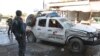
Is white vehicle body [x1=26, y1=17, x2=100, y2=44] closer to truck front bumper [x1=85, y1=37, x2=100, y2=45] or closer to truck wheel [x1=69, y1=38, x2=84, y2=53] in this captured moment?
truck front bumper [x1=85, y1=37, x2=100, y2=45]

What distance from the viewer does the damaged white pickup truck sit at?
11.3 m

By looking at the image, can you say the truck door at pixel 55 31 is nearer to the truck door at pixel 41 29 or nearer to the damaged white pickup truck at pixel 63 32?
the damaged white pickup truck at pixel 63 32

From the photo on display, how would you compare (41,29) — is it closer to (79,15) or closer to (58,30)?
(58,30)

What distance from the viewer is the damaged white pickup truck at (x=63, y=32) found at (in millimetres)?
11336

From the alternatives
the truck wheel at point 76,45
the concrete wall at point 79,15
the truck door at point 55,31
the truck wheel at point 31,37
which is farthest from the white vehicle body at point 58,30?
the concrete wall at point 79,15

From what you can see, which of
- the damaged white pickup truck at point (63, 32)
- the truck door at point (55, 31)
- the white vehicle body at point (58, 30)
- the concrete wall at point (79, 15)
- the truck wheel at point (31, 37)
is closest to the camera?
the damaged white pickup truck at point (63, 32)

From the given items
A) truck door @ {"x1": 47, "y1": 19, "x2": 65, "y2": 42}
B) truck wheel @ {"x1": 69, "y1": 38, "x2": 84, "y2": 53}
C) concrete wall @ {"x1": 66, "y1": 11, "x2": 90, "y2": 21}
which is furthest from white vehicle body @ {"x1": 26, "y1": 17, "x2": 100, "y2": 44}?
concrete wall @ {"x1": 66, "y1": 11, "x2": 90, "y2": 21}

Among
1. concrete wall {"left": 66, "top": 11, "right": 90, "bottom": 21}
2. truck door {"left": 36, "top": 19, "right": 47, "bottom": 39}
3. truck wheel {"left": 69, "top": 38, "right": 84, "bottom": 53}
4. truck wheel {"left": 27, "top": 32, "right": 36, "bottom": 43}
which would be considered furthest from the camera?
concrete wall {"left": 66, "top": 11, "right": 90, "bottom": 21}

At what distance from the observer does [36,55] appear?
10.1 meters

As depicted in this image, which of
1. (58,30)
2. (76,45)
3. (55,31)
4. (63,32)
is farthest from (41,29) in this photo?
(76,45)

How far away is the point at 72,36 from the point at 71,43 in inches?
14.1

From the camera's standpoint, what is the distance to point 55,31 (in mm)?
12445

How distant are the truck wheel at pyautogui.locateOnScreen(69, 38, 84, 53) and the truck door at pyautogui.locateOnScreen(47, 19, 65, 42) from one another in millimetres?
687

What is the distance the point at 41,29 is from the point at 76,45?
2.72 m
